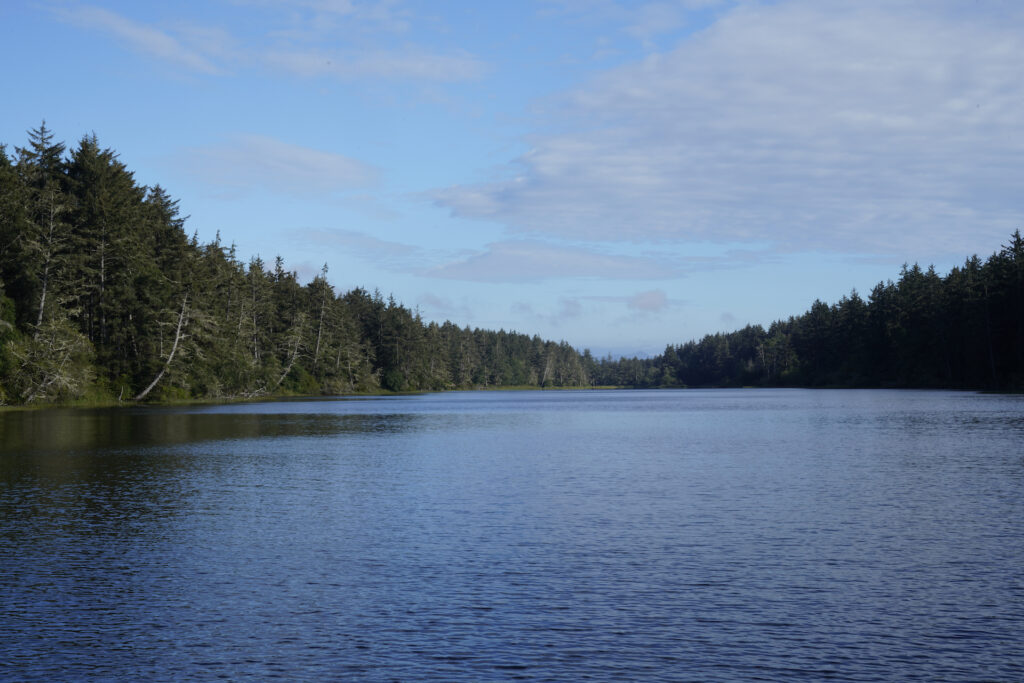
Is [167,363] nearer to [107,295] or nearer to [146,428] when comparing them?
[107,295]

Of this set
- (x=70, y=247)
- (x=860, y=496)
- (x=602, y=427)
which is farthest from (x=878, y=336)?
(x=860, y=496)

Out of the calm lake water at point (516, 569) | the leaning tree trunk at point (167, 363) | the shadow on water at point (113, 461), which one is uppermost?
the leaning tree trunk at point (167, 363)

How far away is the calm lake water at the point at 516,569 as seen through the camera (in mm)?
11922

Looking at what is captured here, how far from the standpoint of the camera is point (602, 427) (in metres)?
63.3

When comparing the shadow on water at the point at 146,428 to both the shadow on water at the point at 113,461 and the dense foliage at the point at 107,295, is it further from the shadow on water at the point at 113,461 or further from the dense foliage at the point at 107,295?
the dense foliage at the point at 107,295

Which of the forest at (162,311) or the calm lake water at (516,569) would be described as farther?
the forest at (162,311)

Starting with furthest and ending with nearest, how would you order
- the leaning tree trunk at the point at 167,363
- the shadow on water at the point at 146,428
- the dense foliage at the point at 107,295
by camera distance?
1. the leaning tree trunk at the point at 167,363
2. the dense foliage at the point at 107,295
3. the shadow on water at the point at 146,428

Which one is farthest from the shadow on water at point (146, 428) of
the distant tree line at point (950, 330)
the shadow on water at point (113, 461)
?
the distant tree line at point (950, 330)

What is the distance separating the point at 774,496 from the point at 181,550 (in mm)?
17304

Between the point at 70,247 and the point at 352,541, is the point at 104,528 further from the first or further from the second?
the point at 70,247

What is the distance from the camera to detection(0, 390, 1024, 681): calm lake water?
39.1 feet

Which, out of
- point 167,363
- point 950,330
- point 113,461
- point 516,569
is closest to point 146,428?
point 113,461

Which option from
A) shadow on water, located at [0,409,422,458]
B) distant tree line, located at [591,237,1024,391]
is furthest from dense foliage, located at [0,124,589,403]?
distant tree line, located at [591,237,1024,391]

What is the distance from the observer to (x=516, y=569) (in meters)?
17.2
